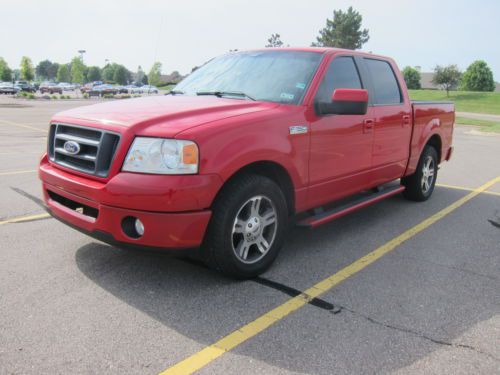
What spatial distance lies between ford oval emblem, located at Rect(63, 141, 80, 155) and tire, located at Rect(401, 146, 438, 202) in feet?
14.8

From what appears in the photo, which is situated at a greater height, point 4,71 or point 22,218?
point 4,71

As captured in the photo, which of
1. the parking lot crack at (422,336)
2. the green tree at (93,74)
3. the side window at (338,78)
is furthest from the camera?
the green tree at (93,74)

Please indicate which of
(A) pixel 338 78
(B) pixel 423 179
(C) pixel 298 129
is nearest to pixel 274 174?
(C) pixel 298 129

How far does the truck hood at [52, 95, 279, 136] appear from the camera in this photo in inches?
126

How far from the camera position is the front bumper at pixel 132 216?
3.03 metres

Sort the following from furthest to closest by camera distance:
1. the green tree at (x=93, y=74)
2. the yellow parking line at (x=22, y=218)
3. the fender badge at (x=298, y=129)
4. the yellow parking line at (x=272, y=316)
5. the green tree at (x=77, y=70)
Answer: the green tree at (x=93, y=74) < the green tree at (x=77, y=70) < the yellow parking line at (x=22, y=218) < the fender badge at (x=298, y=129) < the yellow parking line at (x=272, y=316)

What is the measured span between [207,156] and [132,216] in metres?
0.64

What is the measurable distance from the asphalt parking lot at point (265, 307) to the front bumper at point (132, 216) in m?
0.45

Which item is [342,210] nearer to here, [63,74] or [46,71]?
[63,74]

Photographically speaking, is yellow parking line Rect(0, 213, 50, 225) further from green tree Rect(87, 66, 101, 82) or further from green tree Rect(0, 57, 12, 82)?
green tree Rect(87, 66, 101, 82)

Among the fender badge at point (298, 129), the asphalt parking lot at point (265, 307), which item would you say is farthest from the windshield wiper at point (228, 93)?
the asphalt parking lot at point (265, 307)

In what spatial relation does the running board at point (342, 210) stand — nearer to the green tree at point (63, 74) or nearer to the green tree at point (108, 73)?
the green tree at point (108, 73)

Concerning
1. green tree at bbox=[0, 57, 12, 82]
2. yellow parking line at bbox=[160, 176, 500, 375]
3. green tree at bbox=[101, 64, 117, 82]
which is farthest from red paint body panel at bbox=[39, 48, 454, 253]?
green tree at bbox=[101, 64, 117, 82]

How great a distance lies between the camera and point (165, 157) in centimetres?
305
